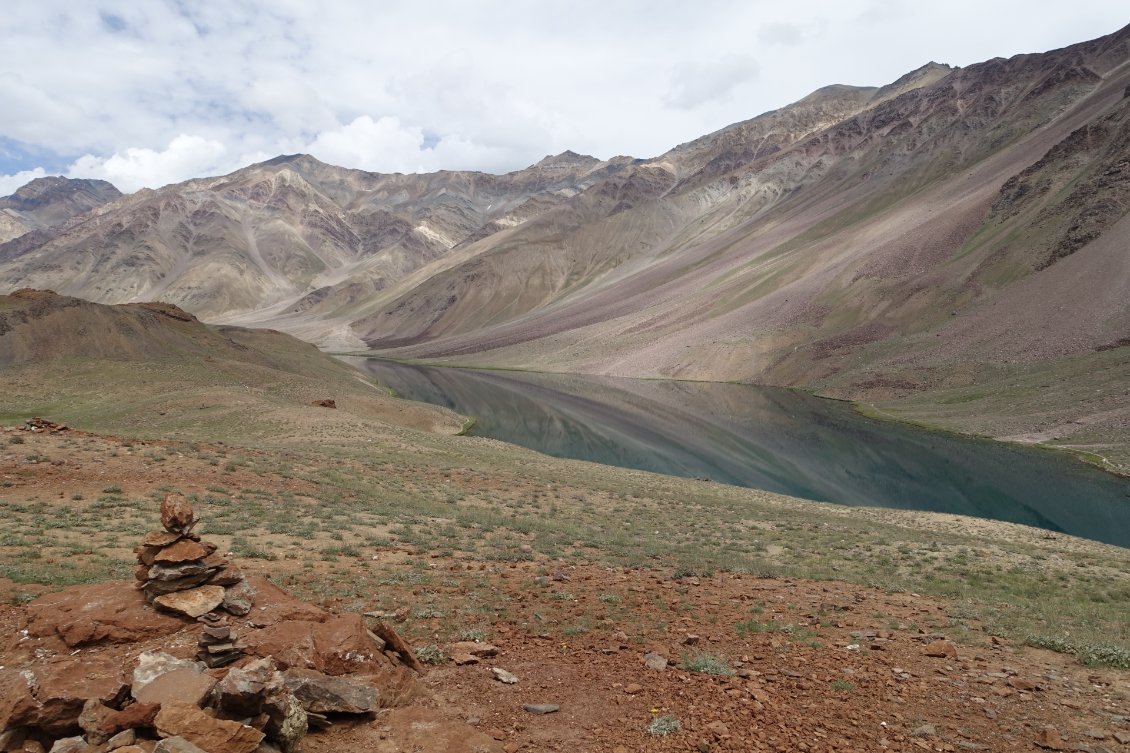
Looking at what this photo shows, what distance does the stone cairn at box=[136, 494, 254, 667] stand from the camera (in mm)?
9094

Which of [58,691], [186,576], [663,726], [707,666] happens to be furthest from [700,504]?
[58,691]

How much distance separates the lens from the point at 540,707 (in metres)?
8.83

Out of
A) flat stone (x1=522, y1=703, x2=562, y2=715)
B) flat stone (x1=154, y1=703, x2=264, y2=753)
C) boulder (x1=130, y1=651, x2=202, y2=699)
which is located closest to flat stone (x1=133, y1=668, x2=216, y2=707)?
boulder (x1=130, y1=651, x2=202, y2=699)

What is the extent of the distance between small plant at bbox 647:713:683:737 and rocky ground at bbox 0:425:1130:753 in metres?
0.03

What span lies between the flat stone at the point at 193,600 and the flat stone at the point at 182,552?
0.50m

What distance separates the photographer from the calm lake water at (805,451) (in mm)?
43781

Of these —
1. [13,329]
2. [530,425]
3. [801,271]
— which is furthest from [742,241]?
[13,329]

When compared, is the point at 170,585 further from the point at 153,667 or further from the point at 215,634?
the point at 153,667

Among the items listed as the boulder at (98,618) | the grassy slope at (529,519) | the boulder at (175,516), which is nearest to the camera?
the boulder at (98,618)

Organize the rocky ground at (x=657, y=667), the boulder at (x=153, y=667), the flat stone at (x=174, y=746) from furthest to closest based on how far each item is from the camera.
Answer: the rocky ground at (x=657, y=667) < the boulder at (x=153, y=667) < the flat stone at (x=174, y=746)

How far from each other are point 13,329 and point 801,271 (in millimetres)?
134690

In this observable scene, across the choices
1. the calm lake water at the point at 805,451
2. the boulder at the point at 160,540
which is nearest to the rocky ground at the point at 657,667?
the boulder at the point at 160,540

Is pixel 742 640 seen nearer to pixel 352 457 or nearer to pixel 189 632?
pixel 189 632

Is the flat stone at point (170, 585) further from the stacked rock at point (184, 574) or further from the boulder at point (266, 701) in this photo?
the boulder at point (266, 701)
